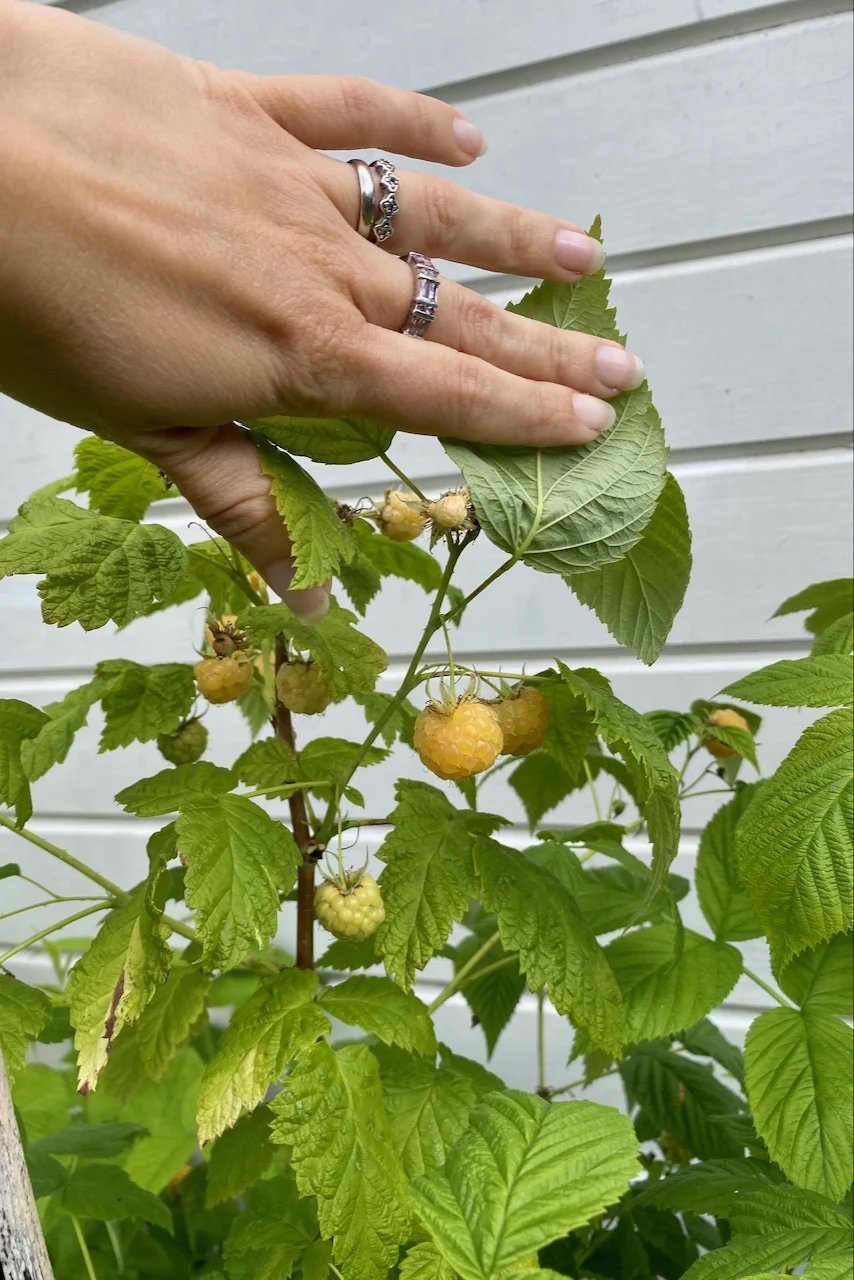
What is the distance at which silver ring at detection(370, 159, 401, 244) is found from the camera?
48cm

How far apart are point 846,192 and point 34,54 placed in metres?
0.90

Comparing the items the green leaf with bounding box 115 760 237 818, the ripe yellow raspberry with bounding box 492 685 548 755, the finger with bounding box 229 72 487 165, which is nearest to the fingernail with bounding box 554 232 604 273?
the finger with bounding box 229 72 487 165

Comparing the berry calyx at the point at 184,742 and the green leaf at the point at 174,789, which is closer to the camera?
the green leaf at the point at 174,789

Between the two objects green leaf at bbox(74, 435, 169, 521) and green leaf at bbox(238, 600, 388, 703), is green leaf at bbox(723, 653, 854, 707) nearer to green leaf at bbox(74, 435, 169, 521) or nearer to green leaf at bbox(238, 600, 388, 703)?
green leaf at bbox(238, 600, 388, 703)

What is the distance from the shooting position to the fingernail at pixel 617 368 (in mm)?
449

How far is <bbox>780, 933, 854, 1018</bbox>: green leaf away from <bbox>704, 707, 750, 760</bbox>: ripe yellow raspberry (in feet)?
0.50

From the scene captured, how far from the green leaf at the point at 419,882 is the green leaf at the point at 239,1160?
18 cm

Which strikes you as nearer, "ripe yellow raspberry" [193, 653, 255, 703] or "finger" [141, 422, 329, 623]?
"finger" [141, 422, 329, 623]

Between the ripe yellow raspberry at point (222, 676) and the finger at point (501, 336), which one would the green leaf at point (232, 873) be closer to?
the ripe yellow raspberry at point (222, 676)

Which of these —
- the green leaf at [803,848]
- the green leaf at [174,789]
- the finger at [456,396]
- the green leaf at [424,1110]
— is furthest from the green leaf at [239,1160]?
the finger at [456,396]

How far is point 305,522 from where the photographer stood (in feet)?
1.36

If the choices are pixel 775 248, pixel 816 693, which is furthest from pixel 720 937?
pixel 775 248

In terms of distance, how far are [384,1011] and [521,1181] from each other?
6.5 inches

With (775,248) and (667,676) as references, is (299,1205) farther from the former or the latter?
(775,248)
